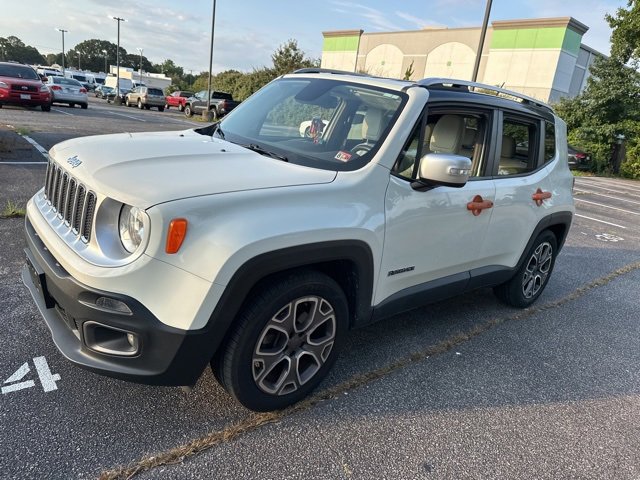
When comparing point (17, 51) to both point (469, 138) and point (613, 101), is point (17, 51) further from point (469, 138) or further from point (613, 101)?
point (469, 138)

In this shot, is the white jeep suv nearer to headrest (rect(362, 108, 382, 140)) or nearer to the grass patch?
headrest (rect(362, 108, 382, 140))

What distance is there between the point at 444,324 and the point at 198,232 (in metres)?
2.61

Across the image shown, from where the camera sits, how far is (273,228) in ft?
7.30

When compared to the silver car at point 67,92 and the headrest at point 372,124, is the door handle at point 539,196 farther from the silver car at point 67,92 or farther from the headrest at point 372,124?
the silver car at point 67,92

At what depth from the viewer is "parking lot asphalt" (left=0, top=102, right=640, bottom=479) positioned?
7.43 feet

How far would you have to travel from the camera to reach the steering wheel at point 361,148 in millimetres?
2830

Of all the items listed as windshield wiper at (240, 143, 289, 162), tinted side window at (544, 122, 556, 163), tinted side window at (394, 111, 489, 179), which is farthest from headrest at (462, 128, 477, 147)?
windshield wiper at (240, 143, 289, 162)

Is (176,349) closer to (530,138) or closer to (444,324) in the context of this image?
(444,324)

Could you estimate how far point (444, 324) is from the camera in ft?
13.2

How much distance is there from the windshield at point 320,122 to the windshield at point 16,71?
59.3 ft

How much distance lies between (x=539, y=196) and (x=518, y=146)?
46cm

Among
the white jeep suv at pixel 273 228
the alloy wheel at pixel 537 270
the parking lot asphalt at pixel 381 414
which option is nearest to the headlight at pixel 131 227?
the white jeep suv at pixel 273 228

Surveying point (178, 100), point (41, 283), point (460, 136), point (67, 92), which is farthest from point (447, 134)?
point (178, 100)

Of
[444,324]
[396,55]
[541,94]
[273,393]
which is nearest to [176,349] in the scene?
[273,393]
